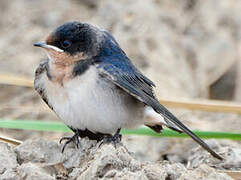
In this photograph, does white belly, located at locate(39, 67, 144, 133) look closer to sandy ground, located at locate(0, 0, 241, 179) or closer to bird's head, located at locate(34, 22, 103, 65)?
bird's head, located at locate(34, 22, 103, 65)

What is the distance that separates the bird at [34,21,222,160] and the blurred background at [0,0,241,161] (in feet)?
3.83

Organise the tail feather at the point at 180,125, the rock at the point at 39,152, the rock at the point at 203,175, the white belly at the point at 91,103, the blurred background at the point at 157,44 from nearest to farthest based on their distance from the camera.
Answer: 1. the rock at the point at 203,175
2. the rock at the point at 39,152
3. the tail feather at the point at 180,125
4. the white belly at the point at 91,103
5. the blurred background at the point at 157,44

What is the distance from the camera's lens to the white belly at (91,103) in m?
3.64

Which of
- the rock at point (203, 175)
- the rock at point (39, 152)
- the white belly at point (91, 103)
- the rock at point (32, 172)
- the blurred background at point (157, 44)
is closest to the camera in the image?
the rock at point (32, 172)

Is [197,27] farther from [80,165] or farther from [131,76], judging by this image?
[80,165]

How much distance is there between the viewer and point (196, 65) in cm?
607

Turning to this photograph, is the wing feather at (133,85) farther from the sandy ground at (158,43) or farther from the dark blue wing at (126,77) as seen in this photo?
the sandy ground at (158,43)

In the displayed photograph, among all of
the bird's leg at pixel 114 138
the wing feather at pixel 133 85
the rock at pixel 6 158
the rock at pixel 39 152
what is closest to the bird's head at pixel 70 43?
the wing feather at pixel 133 85

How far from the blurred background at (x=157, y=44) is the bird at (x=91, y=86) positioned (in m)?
1.17

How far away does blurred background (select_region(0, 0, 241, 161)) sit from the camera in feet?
17.3

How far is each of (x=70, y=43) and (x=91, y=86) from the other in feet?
0.85

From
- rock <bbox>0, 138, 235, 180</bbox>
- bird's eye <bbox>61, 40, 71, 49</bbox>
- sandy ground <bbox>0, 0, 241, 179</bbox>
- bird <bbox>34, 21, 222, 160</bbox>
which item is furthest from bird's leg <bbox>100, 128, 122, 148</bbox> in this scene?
sandy ground <bbox>0, 0, 241, 179</bbox>

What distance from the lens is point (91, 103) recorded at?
3.63m

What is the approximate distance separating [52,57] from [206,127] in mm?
1464
